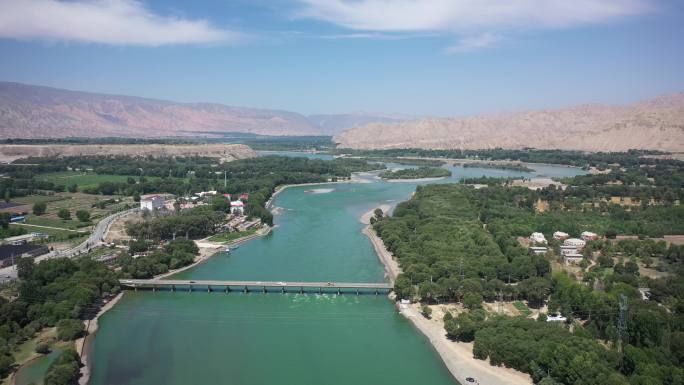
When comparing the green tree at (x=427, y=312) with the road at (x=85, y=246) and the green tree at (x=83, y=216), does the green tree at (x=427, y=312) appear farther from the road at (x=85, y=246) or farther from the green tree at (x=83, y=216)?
the green tree at (x=83, y=216)

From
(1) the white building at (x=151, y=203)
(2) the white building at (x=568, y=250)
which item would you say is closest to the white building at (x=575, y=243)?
(2) the white building at (x=568, y=250)

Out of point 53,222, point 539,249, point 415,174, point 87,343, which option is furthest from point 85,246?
point 415,174

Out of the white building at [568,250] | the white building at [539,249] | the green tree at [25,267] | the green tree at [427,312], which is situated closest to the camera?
the green tree at [427,312]

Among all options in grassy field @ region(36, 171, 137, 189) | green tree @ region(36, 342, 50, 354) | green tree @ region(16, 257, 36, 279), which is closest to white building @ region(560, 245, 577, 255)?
green tree @ region(36, 342, 50, 354)

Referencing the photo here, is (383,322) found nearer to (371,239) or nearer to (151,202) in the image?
(371,239)

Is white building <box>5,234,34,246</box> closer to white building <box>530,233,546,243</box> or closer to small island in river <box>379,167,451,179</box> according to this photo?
white building <box>530,233,546,243</box>

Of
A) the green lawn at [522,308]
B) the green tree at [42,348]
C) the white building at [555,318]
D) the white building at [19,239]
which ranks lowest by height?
the green tree at [42,348]
